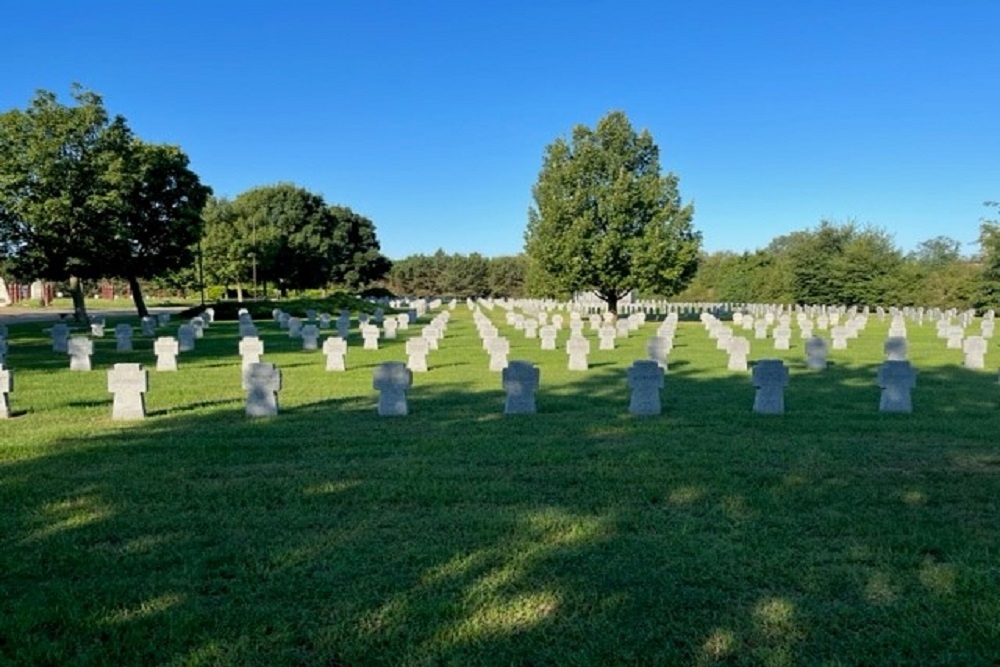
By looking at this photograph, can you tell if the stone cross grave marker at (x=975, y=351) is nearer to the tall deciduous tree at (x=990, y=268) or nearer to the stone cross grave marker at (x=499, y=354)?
the stone cross grave marker at (x=499, y=354)

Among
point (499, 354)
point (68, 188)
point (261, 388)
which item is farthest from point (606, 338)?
point (68, 188)

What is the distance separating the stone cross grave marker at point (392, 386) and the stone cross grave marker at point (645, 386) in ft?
10.3

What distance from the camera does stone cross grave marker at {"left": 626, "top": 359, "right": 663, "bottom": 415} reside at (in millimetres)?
10891

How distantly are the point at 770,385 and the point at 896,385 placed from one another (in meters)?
1.80

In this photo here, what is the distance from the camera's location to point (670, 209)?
39.6 m

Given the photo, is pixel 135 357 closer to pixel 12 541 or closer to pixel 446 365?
pixel 446 365

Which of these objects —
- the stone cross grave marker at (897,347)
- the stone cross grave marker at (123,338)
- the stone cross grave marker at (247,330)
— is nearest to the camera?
the stone cross grave marker at (897,347)

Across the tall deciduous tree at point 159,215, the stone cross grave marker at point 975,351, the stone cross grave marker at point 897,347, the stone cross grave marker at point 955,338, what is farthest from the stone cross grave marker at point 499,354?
the tall deciduous tree at point 159,215

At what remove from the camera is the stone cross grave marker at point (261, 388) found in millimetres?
10945

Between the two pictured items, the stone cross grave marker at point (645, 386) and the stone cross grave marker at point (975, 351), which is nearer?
the stone cross grave marker at point (645, 386)

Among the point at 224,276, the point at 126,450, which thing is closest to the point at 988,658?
the point at 126,450

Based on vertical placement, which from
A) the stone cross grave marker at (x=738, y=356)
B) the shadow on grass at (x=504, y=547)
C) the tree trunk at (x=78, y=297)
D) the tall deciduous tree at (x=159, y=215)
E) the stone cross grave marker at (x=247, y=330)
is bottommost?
the shadow on grass at (x=504, y=547)

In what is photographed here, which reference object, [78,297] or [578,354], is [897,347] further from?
[78,297]

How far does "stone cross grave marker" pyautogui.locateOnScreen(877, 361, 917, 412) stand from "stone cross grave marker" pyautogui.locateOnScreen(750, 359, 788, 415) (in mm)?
1409
